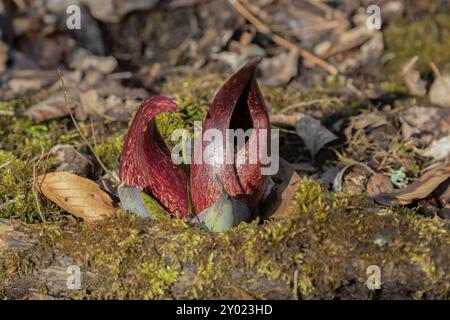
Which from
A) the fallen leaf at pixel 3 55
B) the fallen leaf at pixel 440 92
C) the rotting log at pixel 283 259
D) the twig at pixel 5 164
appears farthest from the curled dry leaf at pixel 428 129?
the fallen leaf at pixel 3 55

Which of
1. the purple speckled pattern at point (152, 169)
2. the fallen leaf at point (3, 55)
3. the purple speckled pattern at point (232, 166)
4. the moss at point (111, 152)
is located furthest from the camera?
the fallen leaf at point (3, 55)

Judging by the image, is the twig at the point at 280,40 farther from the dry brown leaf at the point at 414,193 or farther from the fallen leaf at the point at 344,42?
the dry brown leaf at the point at 414,193

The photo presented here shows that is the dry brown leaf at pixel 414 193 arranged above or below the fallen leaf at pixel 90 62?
below

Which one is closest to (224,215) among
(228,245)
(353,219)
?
(228,245)

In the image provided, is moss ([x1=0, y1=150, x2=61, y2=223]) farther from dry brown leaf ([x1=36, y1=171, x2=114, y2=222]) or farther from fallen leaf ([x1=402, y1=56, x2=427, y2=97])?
fallen leaf ([x1=402, y1=56, x2=427, y2=97])

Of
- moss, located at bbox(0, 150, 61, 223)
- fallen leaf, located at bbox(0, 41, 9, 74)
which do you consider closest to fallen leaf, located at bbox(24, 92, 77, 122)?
moss, located at bbox(0, 150, 61, 223)

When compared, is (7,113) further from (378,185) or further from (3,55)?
(378,185)
